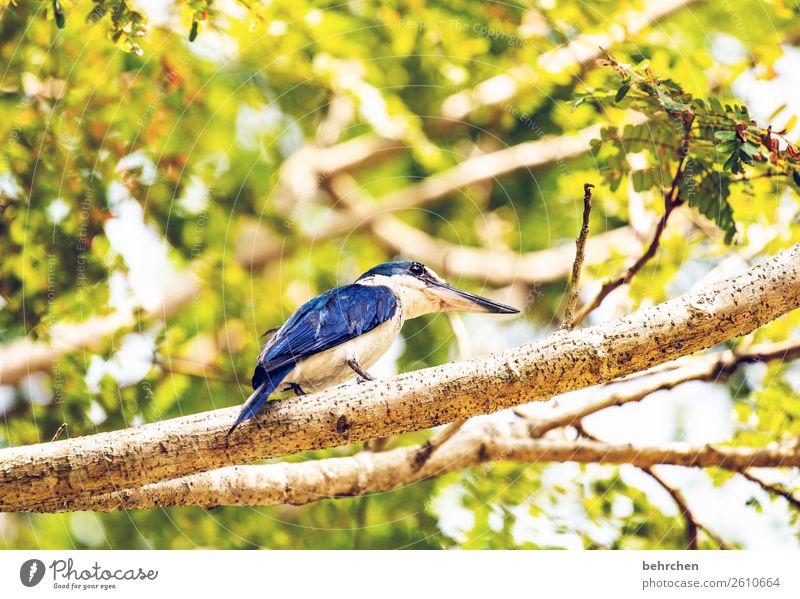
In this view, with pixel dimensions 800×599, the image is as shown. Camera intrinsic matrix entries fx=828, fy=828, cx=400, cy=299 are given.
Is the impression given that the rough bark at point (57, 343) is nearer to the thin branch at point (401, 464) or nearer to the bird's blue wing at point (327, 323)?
the thin branch at point (401, 464)

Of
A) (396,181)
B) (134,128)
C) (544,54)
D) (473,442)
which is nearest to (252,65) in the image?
(134,128)

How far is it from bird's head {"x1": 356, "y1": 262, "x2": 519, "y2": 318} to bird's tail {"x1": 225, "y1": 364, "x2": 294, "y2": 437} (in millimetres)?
712

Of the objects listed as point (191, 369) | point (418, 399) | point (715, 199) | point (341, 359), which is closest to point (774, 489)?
point (715, 199)

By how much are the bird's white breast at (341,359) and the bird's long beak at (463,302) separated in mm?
257

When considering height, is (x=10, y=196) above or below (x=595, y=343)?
above

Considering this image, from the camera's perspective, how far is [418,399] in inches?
109

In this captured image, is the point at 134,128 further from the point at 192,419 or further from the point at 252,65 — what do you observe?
the point at 192,419

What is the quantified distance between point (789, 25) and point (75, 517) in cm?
530

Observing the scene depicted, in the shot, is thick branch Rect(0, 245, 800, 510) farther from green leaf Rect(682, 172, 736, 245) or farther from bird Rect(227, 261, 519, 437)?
green leaf Rect(682, 172, 736, 245)

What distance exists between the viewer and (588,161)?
4.53 meters

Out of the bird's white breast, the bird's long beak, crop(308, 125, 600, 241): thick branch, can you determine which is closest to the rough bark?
crop(308, 125, 600, 241): thick branch

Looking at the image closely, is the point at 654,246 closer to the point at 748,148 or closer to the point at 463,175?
the point at 748,148

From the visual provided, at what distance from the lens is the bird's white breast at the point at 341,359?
315 centimetres

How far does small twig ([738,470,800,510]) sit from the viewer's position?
12.6 feet
